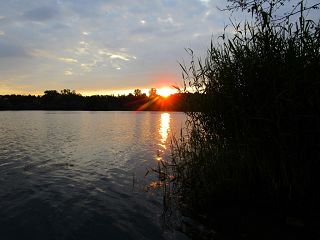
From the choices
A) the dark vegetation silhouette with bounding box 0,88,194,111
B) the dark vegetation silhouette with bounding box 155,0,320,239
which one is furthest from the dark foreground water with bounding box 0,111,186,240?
the dark vegetation silhouette with bounding box 0,88,194,111

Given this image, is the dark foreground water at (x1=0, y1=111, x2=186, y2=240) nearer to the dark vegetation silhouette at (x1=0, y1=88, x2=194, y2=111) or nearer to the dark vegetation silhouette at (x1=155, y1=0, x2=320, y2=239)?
the dark vegetation silhouette at (x1=155, y1=0, x2=320, y2=239)

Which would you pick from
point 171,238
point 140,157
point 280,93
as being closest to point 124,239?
point 171,238

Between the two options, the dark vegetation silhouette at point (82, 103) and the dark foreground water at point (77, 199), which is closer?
the dark foreground water at point (77, 199)

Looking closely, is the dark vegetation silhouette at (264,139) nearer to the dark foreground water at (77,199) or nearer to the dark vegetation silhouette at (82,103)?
the dark foreground water at (77,199)

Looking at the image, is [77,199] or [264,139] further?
[77,199]

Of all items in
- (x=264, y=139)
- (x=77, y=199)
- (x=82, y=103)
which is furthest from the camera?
(x=82, y=103)

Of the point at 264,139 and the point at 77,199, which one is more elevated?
the point at 264,139

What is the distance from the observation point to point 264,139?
6.82m

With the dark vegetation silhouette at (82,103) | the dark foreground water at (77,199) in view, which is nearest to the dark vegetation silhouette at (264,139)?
the dark foreground water at (77,199)

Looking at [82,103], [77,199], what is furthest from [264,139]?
[82,103]

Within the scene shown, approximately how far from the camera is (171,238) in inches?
268

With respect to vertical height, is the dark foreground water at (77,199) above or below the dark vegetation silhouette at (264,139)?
below

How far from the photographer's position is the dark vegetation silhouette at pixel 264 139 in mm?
6293

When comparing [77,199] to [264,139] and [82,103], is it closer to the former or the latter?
[264,139]
